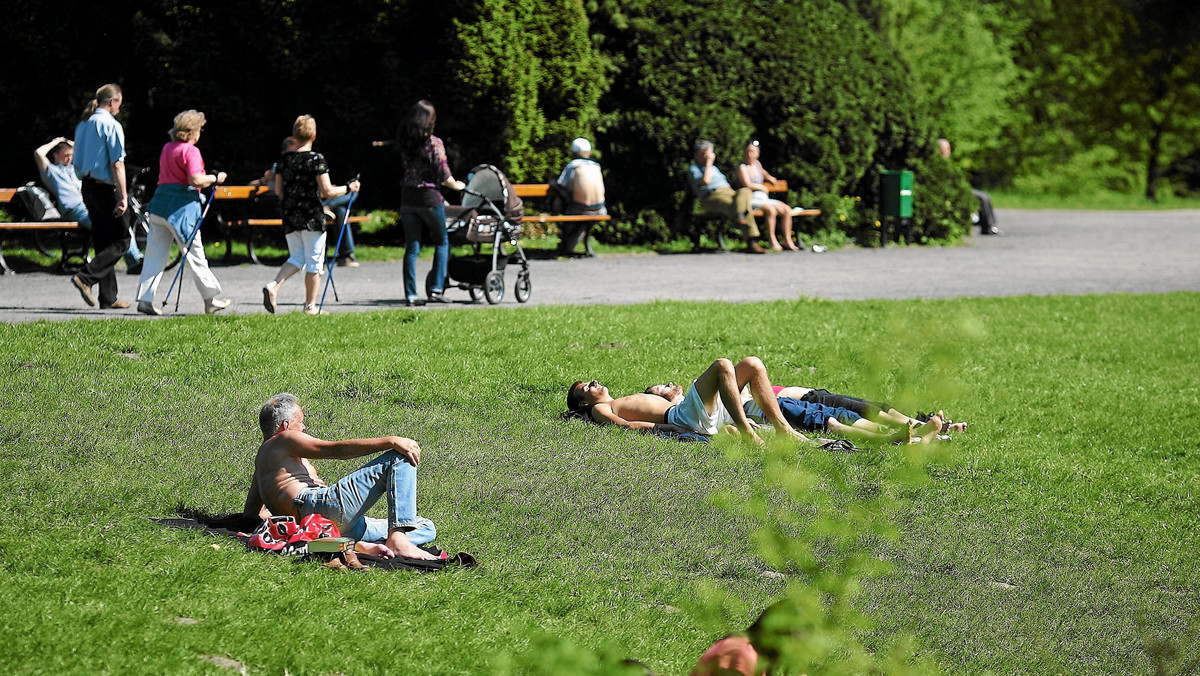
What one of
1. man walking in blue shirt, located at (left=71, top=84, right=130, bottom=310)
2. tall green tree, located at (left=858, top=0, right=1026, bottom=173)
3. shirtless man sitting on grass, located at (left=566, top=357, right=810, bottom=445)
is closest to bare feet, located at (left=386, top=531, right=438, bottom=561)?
shirtless man sitting on grass, located at (left=566, top=357, right=810, bottom=445)

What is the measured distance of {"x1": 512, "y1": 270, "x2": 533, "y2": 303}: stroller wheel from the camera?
13781 mm

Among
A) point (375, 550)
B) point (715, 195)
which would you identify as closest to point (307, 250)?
point (375, 550)

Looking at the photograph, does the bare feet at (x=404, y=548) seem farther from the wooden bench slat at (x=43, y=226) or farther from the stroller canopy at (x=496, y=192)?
the wooden bench slat at (x=43, y=226)

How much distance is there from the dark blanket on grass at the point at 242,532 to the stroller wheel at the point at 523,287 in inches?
297

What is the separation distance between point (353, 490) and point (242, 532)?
0.58 m

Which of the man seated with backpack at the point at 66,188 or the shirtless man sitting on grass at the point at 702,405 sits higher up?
the man seated with backpack at the point at 66,188

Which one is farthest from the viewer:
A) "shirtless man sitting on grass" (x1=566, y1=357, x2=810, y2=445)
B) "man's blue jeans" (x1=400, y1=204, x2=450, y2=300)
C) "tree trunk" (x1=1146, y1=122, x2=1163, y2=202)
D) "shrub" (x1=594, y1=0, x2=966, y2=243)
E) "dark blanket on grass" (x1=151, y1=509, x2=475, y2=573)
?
"tree trunk" (x1=1146, y1=122, x2=1163, y2=202)

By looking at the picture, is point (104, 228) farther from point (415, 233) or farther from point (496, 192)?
point (496, 192)

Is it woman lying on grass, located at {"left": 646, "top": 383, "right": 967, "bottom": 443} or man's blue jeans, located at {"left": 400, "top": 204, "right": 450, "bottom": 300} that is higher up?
man's blue jeans, located at {"left": 400, "top": 204, "right": 450, "bottom": 300}

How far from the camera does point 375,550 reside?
19.2 ft

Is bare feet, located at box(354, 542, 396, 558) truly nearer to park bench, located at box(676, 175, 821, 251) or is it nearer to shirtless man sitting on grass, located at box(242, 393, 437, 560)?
shirtless man sitting on grass, located at box(242, 393, 437, 560)

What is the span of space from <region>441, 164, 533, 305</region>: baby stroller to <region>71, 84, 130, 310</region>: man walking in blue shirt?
3.07 m

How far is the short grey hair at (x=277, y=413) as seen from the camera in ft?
20.5

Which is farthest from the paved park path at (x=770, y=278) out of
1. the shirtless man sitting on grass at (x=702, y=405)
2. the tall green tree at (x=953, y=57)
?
the tall green tree at (x=953, y=57)
